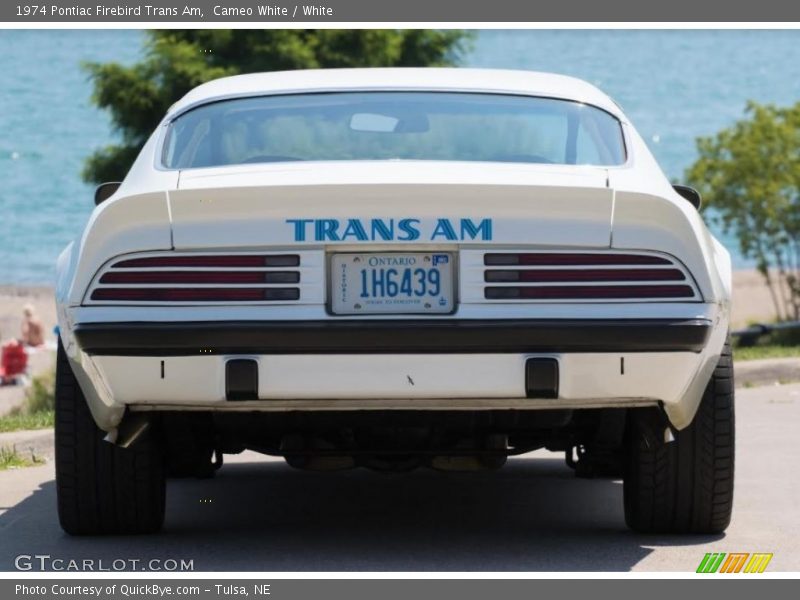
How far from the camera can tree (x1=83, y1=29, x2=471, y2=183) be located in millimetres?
26578

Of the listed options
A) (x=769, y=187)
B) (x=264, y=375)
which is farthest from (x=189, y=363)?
(x=769, y=187)

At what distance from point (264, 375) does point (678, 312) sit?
128cm

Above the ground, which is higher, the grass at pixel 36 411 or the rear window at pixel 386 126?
the rear window at pixel 386 126

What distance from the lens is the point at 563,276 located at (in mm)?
5031

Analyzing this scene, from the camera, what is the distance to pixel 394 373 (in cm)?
501

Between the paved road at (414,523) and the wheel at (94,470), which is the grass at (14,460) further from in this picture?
the wheel at (94,470)

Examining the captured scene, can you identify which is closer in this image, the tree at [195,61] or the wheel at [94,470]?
the wheel at [94,470]

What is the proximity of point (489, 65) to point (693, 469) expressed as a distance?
6894 cm

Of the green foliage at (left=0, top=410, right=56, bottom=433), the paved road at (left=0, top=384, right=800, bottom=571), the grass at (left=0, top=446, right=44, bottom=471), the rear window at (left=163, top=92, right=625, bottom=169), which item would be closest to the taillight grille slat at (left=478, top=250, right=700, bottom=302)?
the rear window at (left=163, top=92, right=625, bottom=169)

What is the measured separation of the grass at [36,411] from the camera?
9.93m

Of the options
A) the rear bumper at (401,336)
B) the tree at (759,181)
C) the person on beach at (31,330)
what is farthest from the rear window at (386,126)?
the person on beach at (31,330)

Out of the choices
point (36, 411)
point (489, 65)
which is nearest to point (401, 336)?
point (36, 411)

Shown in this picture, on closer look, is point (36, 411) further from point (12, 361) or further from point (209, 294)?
point (209, 294)

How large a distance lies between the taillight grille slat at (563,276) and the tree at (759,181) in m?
20.1
